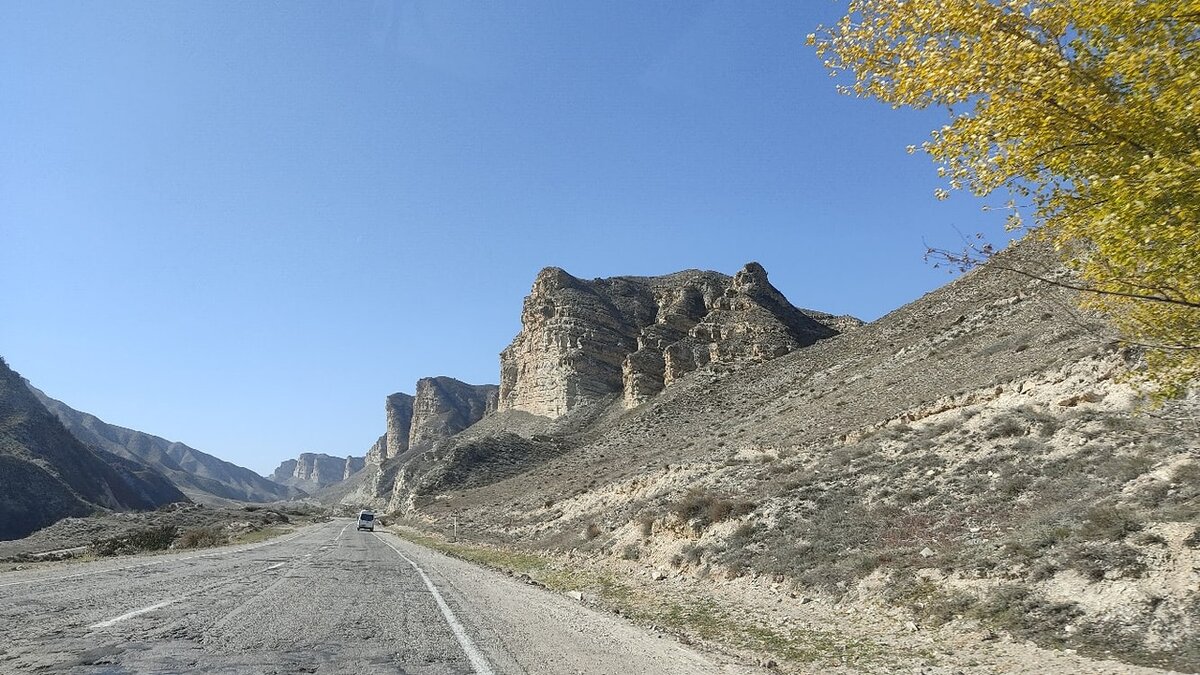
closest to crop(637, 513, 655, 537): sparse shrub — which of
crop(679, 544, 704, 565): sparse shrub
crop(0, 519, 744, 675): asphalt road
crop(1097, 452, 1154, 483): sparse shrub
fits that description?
crop(679, 544, 704, 565): sparse shrub

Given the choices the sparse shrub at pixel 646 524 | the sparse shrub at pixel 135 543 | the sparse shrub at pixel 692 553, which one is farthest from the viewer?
the sparse shrub at pixel 135 543

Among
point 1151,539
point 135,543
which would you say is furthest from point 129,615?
point 135,543

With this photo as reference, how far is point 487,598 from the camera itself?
13719mm

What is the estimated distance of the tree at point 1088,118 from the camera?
5559mm

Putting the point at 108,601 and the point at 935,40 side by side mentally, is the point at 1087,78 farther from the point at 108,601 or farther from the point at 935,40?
the point at 108,601

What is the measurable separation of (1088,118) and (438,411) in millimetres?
190481

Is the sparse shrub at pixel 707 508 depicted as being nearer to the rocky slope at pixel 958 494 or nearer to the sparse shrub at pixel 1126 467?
the rocky slope at pixel 958 494

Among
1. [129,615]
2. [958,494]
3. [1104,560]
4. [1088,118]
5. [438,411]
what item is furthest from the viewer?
[438,411]

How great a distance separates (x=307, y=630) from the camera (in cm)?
893

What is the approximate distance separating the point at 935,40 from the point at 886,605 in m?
8.59

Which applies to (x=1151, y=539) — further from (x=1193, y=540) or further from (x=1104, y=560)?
(x=1104, y=560)

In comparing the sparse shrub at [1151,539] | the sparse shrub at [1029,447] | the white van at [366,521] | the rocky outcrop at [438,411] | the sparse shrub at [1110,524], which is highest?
the rocky outcrop at [438,411]

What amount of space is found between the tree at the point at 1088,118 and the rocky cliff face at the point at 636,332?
65.1 m

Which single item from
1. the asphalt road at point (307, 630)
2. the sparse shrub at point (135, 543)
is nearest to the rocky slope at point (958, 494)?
the asphalt road at point (307, 630)
